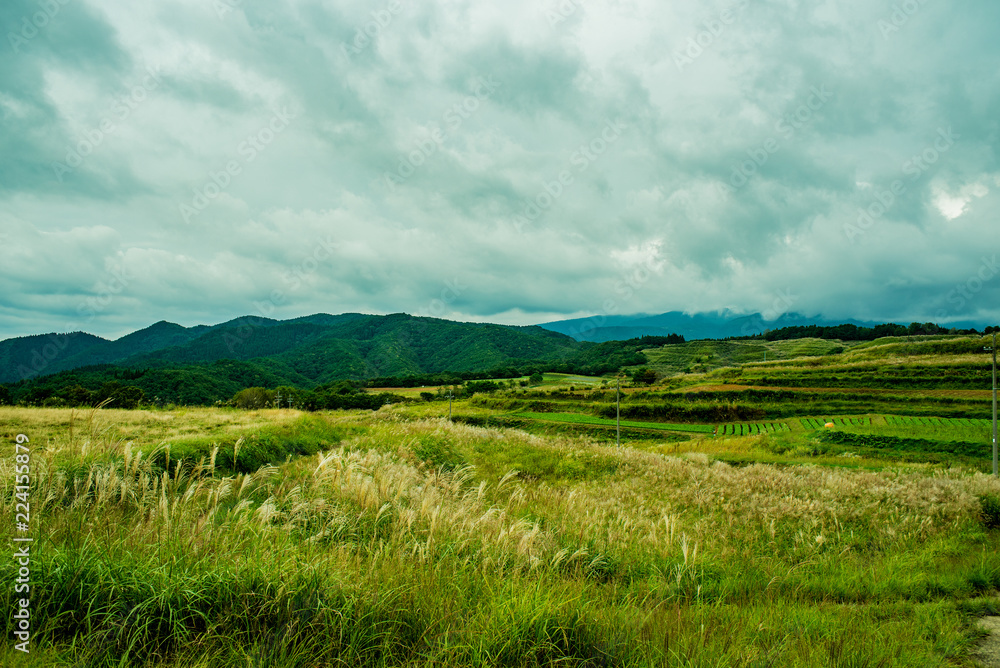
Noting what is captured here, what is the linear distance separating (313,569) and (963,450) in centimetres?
5969

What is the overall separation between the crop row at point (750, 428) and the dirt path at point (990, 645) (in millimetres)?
63432

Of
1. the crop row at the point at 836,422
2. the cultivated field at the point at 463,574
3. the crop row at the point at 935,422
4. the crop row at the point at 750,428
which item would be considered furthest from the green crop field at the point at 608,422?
the cultivated field at the point at 463,574

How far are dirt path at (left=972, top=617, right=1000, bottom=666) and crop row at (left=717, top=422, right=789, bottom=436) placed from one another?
6343cm

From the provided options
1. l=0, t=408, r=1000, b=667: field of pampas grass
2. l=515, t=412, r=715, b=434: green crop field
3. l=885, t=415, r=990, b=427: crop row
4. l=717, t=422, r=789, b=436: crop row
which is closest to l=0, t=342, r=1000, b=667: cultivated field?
l=0, t=408, r=1000, b=667: field of pampas grass

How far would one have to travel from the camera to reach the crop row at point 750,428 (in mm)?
61844

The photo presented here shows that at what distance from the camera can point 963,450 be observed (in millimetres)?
42031

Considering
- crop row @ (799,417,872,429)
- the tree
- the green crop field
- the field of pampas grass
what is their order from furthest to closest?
1. the tree
2. the green crop field
3. crop row @ (799,417,872,429)
4. the field of pampas grass

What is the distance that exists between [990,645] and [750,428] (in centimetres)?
7105

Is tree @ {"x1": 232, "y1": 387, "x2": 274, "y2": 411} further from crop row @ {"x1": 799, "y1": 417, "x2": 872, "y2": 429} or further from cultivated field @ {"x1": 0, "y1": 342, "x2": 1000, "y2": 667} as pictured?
crop row @ {"x1": 799, "y1": 417, "x2": 872, "y2": 429}

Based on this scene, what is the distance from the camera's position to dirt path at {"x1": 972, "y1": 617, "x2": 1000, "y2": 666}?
12.2 ft

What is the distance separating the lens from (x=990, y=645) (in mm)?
3986

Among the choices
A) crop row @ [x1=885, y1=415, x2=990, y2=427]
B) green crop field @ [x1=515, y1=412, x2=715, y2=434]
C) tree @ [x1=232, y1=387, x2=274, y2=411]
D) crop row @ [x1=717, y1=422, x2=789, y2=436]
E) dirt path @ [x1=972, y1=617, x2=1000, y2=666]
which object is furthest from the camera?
tree @ [x1=232, y1=387, x2=274, y2=411]

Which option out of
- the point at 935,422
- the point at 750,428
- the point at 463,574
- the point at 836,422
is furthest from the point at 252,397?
the point at 935,422

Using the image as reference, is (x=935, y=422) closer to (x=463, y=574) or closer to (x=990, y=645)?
(x=990, y=645)
